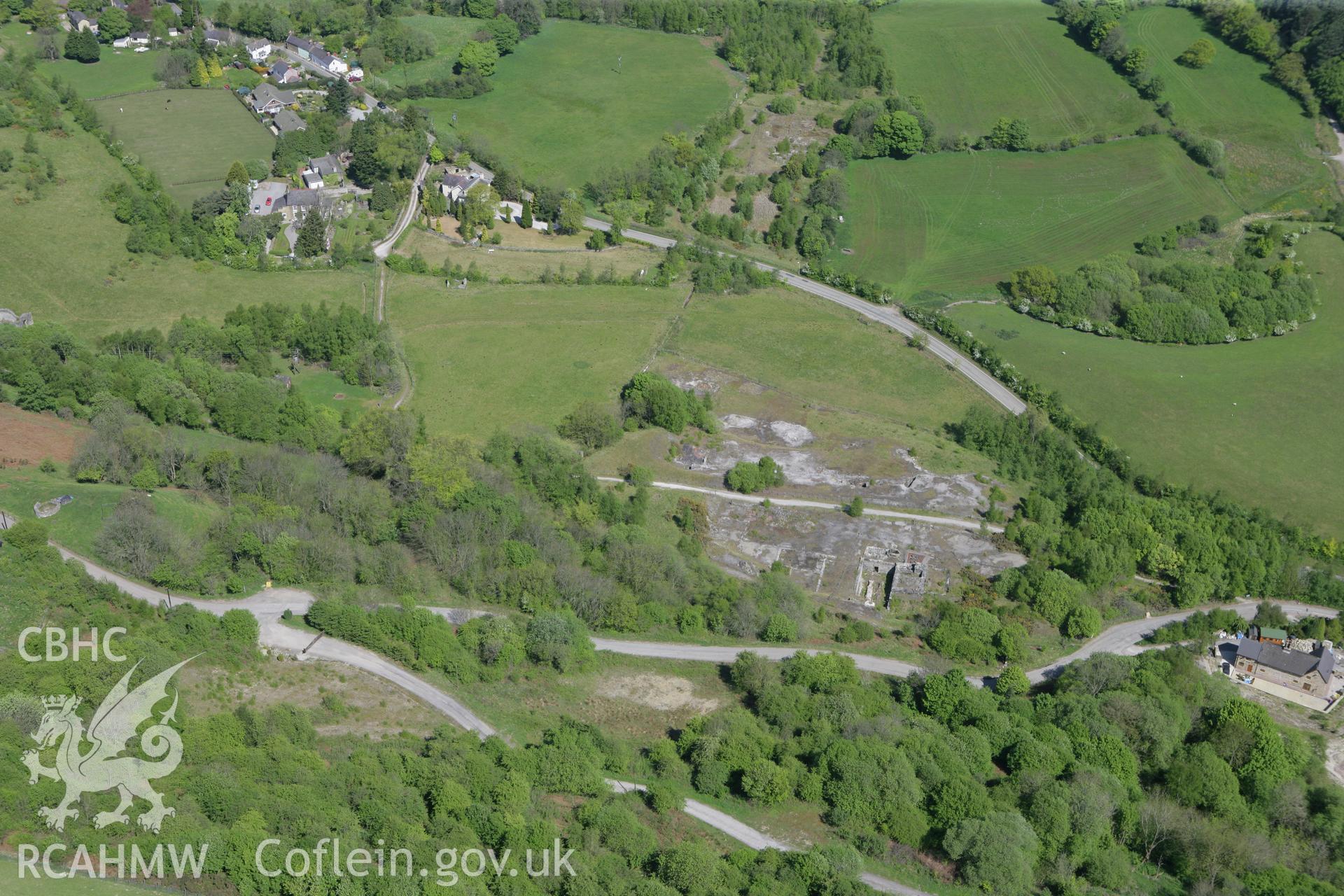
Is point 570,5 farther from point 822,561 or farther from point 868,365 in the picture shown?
point 822,561

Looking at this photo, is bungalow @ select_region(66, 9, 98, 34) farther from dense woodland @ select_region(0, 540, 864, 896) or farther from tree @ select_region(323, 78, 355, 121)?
dense woodland @ select_region(0, 540, 864, 896)

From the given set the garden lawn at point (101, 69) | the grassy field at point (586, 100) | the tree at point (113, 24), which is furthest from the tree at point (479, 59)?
the tree at point (113, 24)

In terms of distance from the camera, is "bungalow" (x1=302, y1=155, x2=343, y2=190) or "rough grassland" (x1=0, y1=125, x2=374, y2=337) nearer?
"rough grassland" (x1=0, y1=125, x2=374, y2=337)

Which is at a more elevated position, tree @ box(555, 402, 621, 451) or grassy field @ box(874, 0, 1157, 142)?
grassy field @ box(874, 0, 1157, 142)

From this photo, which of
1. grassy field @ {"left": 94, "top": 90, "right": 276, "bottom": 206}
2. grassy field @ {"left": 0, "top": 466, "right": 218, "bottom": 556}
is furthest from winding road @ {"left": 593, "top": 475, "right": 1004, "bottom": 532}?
grassy field @ {"left": 94, "top": 90, "right": 276, "bottom": 206}

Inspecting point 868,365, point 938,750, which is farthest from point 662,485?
point 938,750
